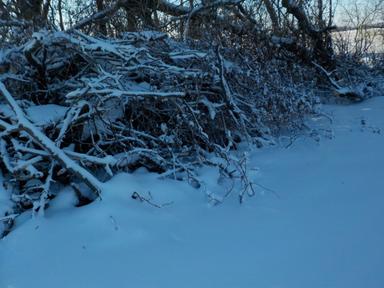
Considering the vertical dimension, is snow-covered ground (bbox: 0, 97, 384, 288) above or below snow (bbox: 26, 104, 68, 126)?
below

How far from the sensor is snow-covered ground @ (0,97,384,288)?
2.37 metres

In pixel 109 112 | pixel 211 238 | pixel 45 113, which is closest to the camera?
pixel 211 238

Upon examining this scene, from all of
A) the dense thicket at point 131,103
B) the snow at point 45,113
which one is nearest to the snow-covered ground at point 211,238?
the dense thicket at point 131,103

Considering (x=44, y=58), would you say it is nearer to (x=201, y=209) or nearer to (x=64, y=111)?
(x=64, y=111)

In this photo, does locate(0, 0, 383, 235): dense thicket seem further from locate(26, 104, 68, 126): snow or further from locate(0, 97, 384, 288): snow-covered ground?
locate(0, 97, 384, 288): snow-covered ground

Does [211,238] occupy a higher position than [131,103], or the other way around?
[131,103]

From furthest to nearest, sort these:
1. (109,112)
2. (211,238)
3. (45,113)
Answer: (109,112)
(45,113)
(211,238)

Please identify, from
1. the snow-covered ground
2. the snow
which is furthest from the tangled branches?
the snow-covered ground

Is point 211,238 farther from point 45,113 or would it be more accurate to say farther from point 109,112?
point 45,113

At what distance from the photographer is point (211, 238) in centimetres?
276

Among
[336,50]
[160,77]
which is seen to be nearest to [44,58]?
[160,77]

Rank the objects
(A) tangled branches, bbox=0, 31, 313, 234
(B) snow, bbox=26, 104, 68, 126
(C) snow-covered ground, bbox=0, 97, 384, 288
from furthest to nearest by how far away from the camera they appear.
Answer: (B) snow, bbox=26, 104, 68, 126
(A) tangled branches, bbox=0, 31, 313, 234
(C) snow-covered ground, bbox=0, 97, 384, 288

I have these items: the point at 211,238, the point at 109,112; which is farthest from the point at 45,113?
the point at 211,238

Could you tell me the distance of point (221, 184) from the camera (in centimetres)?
357
